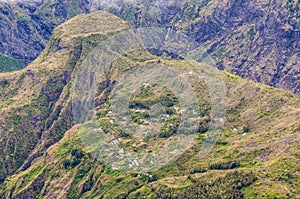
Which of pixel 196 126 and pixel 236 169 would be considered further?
pixel 196 126

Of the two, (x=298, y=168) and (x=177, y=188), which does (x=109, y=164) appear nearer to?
(x=177, y=188)

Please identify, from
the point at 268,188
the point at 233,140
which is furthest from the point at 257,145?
the point at 268,188

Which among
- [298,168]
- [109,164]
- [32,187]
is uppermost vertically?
[298,168]

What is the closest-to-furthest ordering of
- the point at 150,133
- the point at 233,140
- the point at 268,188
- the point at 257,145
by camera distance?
1. the point at 268,188
2. the point at 257,145
3. the point at 233,140
4. the point at 150,133

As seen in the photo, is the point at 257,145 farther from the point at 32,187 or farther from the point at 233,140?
the point at 32,187

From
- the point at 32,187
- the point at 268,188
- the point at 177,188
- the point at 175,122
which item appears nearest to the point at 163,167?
the point at 177,188

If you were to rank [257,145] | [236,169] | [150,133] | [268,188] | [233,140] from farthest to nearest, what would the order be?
1. [150,133]
2. [233,140]
3. [257,145]
4. [236,169]
5. [268,188]

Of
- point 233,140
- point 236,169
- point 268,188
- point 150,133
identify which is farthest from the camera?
point 150,133

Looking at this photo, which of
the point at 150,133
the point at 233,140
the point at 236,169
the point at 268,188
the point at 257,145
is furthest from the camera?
the point at 150,133

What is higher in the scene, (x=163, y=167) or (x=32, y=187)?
(x=163, y=167)
